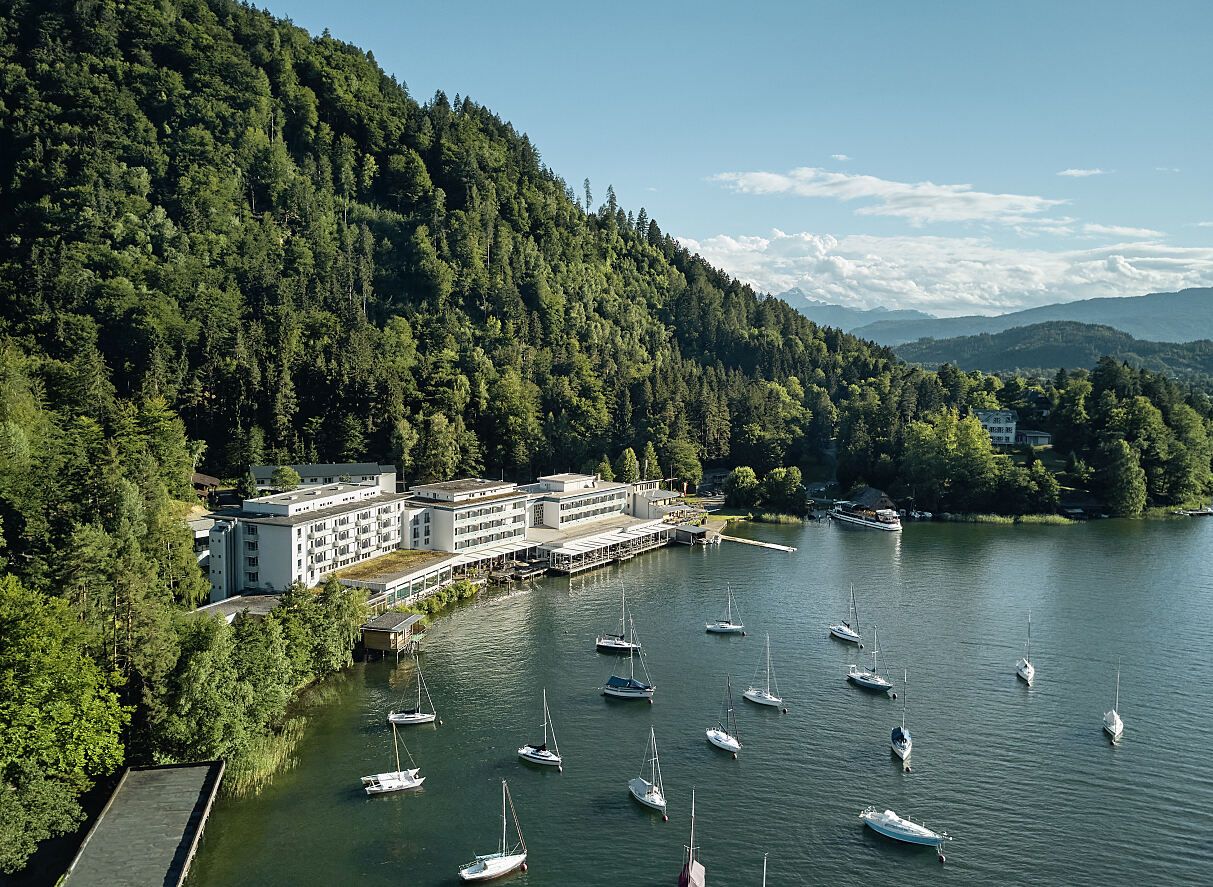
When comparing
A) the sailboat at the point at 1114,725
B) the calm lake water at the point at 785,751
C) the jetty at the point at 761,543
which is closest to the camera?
the calm lake water at the point at 785,751

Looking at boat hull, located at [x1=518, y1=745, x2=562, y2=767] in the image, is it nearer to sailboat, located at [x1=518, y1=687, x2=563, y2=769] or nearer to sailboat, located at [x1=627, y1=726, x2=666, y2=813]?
sailboat, located at [x1=518, y1=687, x2=563, y2=769]

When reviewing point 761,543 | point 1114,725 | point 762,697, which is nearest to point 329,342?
point 761,543

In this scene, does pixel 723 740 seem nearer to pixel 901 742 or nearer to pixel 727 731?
pixel 727 731

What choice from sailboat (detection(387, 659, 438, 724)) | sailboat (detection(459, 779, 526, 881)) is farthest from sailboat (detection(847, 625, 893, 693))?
sailboat (detection(459, 779, 526, 881))

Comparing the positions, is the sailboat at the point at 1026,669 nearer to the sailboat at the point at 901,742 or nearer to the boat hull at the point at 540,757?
the sailboat at the point at 901,742

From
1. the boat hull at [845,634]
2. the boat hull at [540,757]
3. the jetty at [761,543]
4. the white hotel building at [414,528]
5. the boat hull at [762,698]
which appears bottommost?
the boat hull at [540,757]

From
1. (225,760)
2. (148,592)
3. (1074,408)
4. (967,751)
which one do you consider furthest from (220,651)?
(1074,408)

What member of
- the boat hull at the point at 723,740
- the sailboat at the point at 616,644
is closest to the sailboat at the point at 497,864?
the boat hull at the point at 723,740
